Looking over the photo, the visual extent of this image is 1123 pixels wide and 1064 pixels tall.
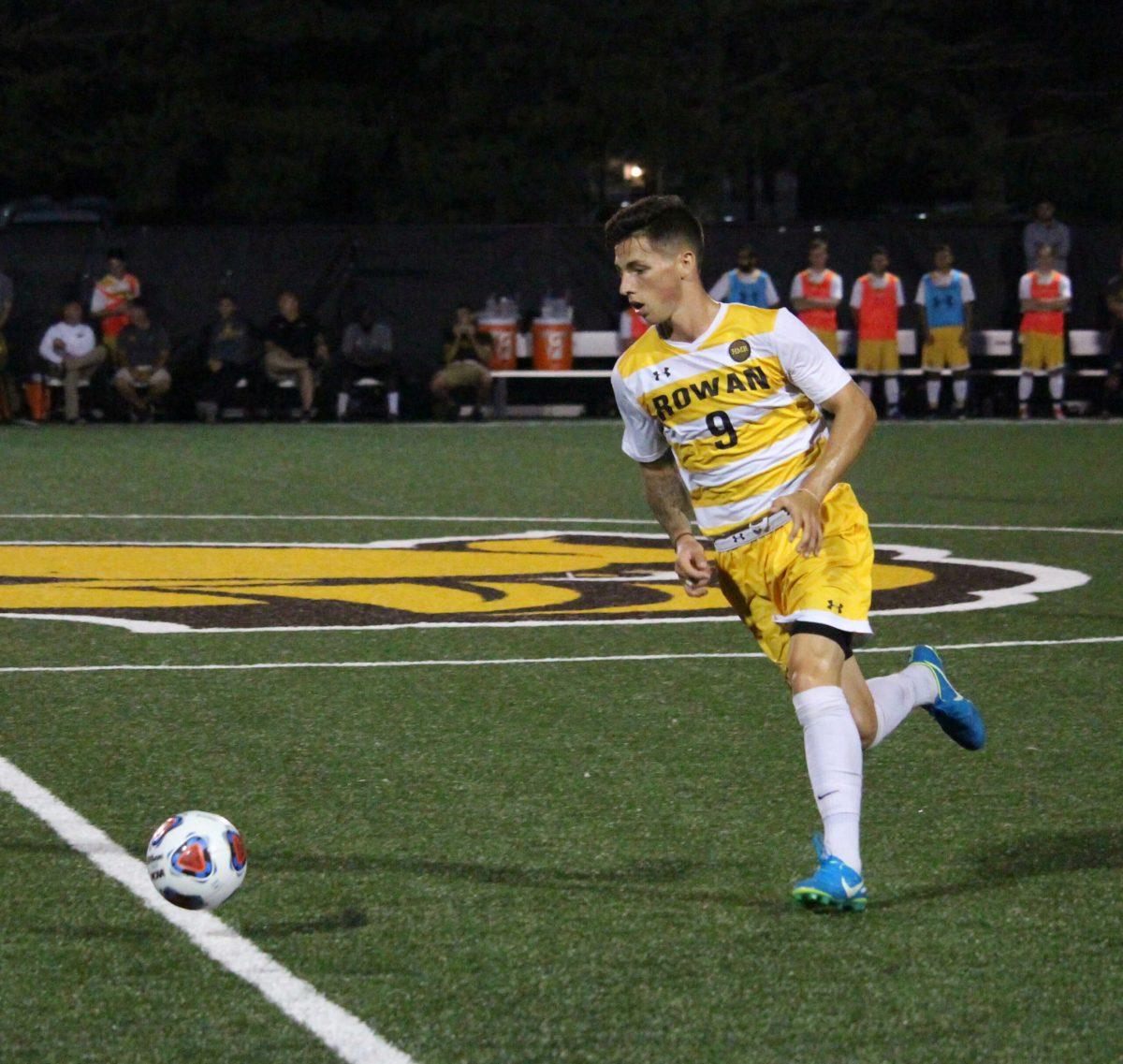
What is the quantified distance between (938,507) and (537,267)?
1077cm

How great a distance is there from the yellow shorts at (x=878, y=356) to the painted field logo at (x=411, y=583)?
1150 centimetres

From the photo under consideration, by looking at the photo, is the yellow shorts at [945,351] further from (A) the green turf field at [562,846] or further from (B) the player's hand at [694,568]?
(B) the player's hand at [694,568]

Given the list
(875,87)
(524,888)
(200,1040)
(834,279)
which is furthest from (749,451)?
(875,87)

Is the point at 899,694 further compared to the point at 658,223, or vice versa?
the point at 899,694

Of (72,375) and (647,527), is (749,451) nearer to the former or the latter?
(647,527)

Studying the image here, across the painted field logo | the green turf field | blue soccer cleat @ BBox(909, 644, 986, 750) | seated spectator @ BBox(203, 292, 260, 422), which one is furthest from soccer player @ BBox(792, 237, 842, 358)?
blue soccer cleat @ BBox(909, 644, 986, 750)

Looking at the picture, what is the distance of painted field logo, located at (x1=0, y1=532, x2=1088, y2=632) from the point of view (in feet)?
34.1

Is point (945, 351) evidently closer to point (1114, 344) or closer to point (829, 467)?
point (1114, 344)

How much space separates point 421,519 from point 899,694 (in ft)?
27.8

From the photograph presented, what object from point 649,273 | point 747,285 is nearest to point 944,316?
point 747,285

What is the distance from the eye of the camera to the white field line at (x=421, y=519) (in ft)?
46.1

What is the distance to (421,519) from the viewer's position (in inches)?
569

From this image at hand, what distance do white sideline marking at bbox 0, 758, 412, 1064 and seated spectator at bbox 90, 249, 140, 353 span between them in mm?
17968

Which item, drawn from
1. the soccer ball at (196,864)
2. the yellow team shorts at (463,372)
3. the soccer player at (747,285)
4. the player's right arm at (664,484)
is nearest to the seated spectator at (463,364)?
the yellow team shorts at (463,372)
